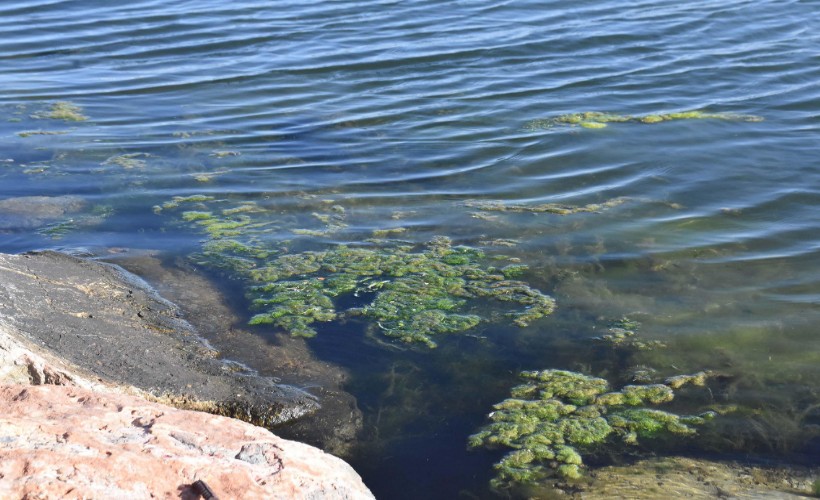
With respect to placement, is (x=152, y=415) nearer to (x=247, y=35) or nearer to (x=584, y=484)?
(x=584, y=484)

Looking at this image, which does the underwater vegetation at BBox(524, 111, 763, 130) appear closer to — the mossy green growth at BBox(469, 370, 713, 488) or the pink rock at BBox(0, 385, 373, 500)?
the mossy green growth at BBox(469, 370, 713, 488)

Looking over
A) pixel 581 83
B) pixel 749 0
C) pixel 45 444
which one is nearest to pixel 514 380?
pixel 45 444

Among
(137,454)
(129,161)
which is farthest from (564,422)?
(129,161)

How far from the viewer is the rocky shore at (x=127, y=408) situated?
2.82 m

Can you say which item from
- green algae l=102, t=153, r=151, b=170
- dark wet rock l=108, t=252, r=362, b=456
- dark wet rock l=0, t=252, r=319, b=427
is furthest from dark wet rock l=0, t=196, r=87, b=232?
dark wet rock l=0, t=252, r=319, b=427

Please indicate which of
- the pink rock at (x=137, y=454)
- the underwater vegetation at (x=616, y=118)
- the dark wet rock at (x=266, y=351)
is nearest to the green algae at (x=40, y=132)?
the dark wet rock at (x=266, y=351)

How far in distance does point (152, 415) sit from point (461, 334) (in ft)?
8.12

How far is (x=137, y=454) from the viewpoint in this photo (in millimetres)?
2926

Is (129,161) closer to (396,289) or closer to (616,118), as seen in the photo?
(396,289)

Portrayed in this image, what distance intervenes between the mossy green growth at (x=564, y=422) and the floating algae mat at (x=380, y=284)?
0.69 meters

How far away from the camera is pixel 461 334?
5.43m

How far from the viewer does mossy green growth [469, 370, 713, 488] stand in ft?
14.1

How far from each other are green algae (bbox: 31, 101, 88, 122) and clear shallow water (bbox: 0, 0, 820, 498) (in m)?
0.12

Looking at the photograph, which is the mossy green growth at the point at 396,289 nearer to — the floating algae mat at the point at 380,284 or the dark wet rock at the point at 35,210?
the floating algae mat at the point at 380,284
